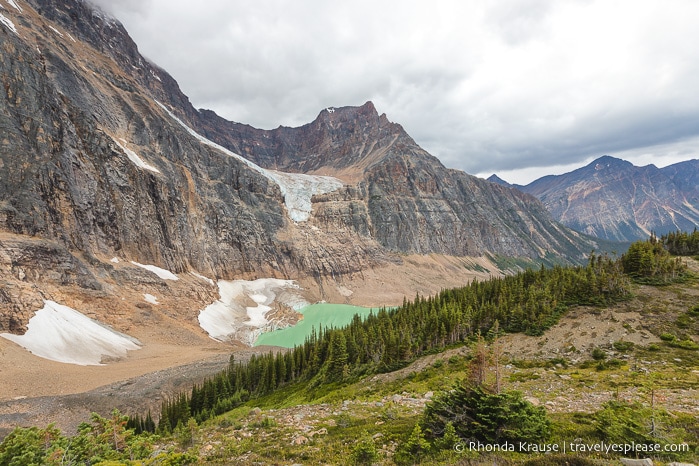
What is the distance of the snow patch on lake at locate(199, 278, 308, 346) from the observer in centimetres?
8188

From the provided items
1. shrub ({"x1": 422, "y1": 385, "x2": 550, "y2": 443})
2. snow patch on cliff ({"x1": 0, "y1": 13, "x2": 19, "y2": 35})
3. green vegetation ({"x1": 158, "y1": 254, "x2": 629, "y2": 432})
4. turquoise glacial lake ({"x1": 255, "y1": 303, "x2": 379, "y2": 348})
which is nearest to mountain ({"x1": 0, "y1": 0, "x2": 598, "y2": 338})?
snow patch on cliff ({"x1": 0, "y1": 13, "x2": 19, "y2": 35})

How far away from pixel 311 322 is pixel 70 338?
60717mm

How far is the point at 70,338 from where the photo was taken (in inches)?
2076

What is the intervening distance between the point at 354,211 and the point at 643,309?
15653 cm

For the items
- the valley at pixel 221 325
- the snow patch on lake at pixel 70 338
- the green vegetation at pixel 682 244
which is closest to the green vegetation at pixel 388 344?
the valley at pixel 221 325

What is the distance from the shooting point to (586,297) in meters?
40.7

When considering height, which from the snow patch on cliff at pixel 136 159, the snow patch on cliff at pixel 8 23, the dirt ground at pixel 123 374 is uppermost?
the snow patch on cliff at pixel 8 23

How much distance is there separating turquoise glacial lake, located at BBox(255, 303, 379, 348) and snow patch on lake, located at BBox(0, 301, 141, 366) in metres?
31.2

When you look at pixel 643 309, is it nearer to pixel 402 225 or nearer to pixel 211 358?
pixel 211 358

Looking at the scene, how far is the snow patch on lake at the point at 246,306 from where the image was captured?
81875 millimetres

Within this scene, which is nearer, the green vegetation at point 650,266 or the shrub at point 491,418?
the shrub at point 491,418

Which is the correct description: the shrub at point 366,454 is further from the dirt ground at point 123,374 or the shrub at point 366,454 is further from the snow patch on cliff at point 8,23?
the snow patch on cliff at point 8,23

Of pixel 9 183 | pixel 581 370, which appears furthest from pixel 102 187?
pixel 581 370

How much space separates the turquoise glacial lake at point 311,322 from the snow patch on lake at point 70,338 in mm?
31181
